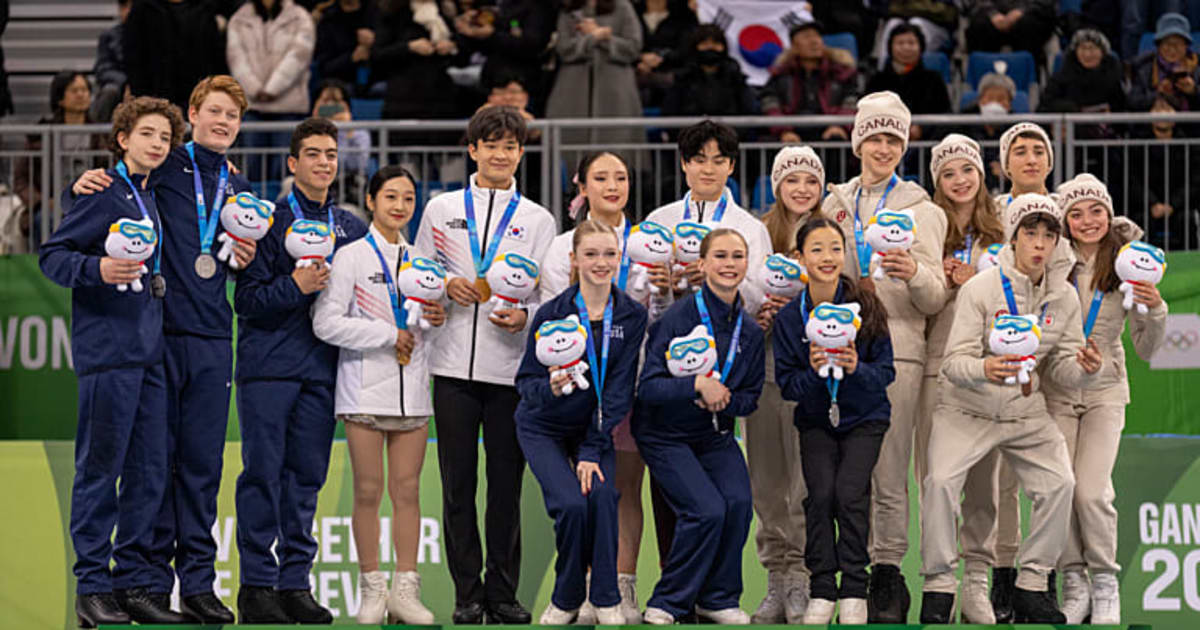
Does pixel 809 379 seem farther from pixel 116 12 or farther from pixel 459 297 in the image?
pixel 116 12

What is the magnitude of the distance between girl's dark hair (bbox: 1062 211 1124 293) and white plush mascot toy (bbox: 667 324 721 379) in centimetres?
177

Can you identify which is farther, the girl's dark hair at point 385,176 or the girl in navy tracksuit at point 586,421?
the girl's dark hair at point 385,176

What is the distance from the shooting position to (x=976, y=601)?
24.5 feet

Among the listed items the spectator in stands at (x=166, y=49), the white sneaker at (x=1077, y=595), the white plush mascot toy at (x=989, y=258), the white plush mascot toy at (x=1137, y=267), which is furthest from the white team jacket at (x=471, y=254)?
the spectator in stands at (x=166, y=49)

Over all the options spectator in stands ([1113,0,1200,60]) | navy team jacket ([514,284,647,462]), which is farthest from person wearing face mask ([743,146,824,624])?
spectator in stands ([1113,0,1200,60])

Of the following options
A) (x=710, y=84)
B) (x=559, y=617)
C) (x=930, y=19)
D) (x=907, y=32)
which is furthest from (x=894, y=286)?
(x=930, y=19)

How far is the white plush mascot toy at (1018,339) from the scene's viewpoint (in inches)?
274

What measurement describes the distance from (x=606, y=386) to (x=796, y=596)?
1.27 m

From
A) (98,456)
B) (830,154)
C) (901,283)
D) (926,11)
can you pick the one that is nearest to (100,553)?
(98,456)

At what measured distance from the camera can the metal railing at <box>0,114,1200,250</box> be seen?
414 inches

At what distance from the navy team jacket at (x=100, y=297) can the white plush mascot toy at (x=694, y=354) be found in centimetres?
210

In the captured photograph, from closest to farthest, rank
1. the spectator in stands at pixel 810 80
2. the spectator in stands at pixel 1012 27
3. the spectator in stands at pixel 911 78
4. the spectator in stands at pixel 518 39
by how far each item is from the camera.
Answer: the spectator in stands at pixel 911 78, the spectator in stands at pixel 810 80, the spectator in stands at pixel 518 39, the spectator in stands at pixel 1012 27

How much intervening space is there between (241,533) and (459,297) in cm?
135

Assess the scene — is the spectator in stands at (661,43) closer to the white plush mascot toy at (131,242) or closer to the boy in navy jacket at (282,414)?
the boy in navy jacket at (282,414)
